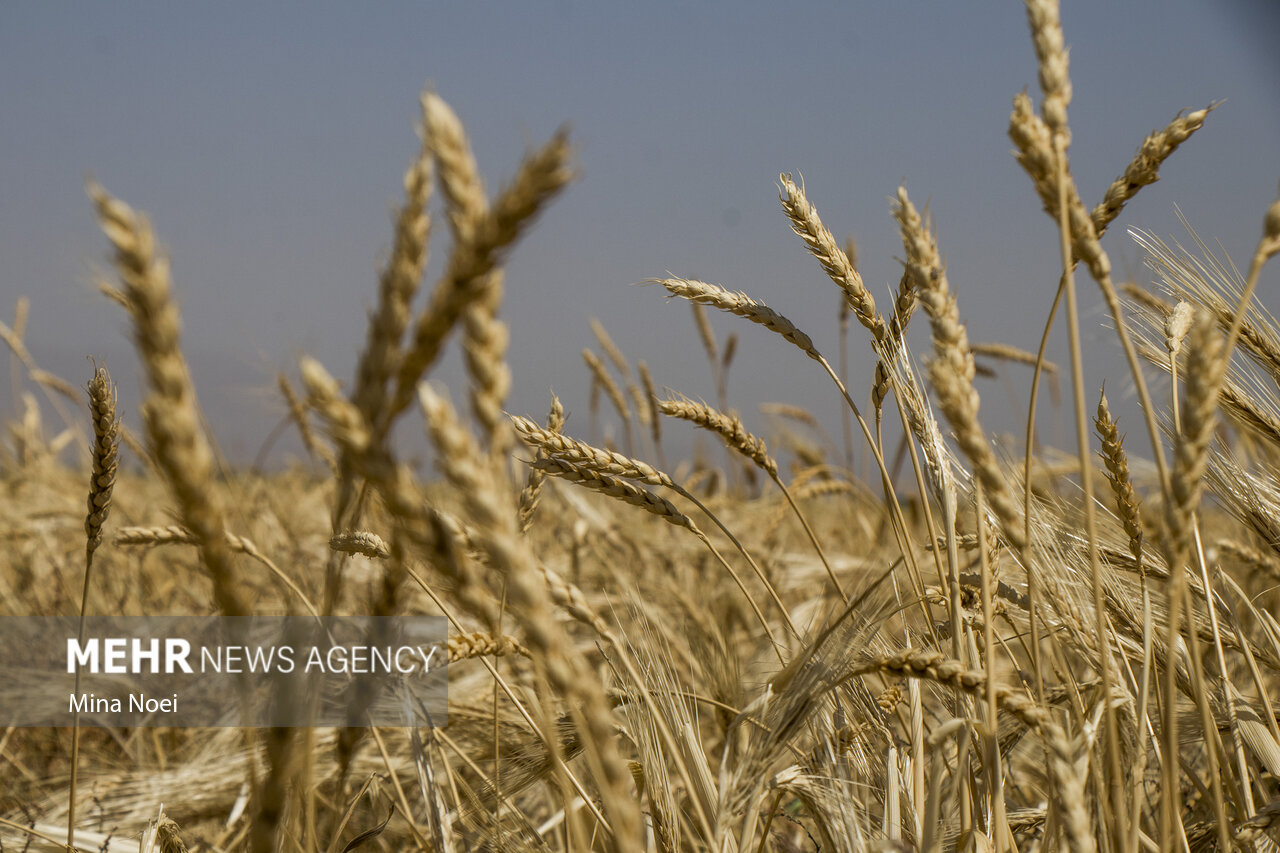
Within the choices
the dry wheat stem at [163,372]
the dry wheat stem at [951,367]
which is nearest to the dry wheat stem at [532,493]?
the dry wheat stem at [951,367]

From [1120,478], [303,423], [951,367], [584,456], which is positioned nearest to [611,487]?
[584,456]

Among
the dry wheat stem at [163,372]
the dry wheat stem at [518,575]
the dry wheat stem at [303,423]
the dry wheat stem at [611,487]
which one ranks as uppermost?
the dry wheat stem at [303,423]

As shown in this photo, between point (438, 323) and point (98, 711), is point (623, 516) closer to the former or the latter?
point (98, 711)

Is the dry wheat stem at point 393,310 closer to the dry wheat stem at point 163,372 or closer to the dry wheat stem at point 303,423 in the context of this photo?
the dry wheat stem at point 163,372

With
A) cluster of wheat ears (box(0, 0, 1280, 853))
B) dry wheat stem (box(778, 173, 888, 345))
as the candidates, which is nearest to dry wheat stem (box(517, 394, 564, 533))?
cluster of wheat ears (box(0, 0, 1280, 853))

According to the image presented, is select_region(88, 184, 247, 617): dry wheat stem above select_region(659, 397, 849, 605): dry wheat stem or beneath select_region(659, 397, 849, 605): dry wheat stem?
beneath

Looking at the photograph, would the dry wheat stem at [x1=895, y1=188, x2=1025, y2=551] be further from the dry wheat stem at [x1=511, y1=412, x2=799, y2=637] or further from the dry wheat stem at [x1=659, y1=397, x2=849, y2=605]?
the dry wheat stem at [x1=659, y1=397, x2=849, y2=605]

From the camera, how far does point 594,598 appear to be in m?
3.63

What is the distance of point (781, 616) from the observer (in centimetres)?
151

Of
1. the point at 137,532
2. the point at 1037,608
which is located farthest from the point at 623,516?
the point at 1037,608

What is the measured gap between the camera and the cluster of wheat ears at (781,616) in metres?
0.48

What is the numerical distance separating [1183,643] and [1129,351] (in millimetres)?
726

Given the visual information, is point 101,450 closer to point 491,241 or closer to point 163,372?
point 163,372

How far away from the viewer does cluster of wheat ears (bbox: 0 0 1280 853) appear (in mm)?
483
